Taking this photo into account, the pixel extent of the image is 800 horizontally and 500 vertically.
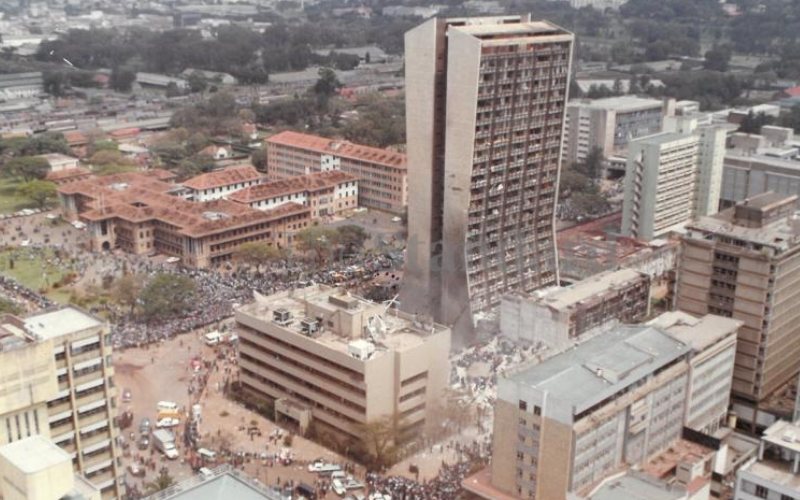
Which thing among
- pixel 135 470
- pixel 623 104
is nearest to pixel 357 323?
pixel 135 470

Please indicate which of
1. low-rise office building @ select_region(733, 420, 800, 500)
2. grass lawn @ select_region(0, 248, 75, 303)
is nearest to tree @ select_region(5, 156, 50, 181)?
grass lawn @ select_region(0, 248, 75, 303)

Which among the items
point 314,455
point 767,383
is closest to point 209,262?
point 314,455

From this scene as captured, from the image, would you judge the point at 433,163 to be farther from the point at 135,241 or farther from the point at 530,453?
the point at 135,241

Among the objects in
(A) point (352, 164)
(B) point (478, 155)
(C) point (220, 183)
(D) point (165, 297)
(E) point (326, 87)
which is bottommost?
(D) point (165, 297)

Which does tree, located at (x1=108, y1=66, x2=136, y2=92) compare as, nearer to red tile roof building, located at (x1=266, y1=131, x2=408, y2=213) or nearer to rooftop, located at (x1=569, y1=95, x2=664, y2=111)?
red tile roof building, located at (x1=266, y1=131, x2=408, y2=213)

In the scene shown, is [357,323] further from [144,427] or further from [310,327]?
[144,427]
